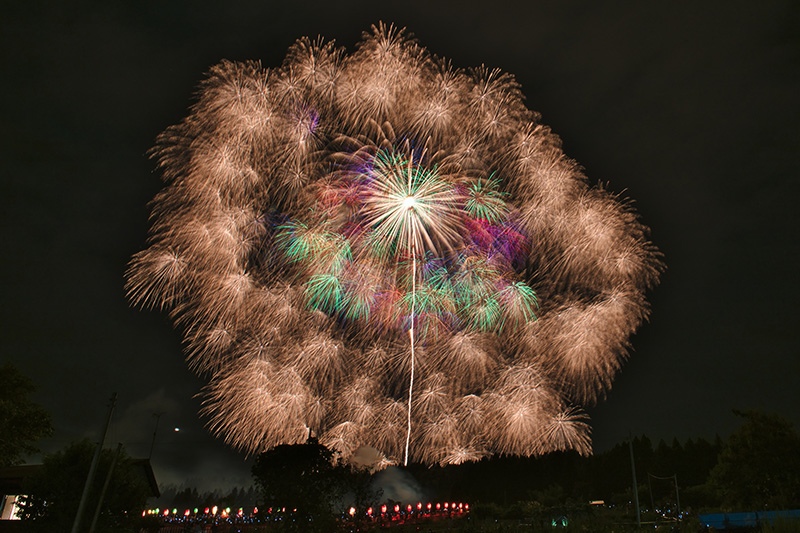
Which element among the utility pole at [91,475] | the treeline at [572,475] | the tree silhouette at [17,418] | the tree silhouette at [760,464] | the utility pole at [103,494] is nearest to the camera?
the utility pole at [91,475]

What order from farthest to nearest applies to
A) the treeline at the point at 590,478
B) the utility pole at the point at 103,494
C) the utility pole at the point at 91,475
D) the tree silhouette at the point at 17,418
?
the treeline at the point at 590,478
the tree silhouette at the point at 17,418
the utility pole at the point at 103,494
the utility pole at the point at 91,475

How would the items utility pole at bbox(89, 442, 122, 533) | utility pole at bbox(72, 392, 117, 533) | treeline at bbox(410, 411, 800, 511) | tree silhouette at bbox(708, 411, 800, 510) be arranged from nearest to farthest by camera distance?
1. utility pole at bbox(72, 392, 117, 533)
2. utility pole at bbox(89, 442, 122, 533)
3. tree silhouette at bbox(708, 411, 800, 510)
4. treeline at bbox(410, 411, 800, 511)

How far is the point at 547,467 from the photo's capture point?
235 ft

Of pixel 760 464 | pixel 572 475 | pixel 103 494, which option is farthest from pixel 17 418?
pixel 572 475

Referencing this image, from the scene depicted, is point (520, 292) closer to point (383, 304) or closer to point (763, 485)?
point (383, 304)

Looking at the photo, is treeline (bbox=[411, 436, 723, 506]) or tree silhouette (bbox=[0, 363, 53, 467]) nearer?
tree silhouette (bbox=[0, 363, 53, 467])

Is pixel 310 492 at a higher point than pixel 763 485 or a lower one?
lower

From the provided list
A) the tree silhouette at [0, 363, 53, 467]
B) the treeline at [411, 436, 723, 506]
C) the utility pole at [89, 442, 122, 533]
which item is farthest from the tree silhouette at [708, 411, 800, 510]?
the tree silhouette at [0, 363, 53, 467]

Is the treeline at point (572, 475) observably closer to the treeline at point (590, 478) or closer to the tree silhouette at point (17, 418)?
the treeline at point (590, 478)

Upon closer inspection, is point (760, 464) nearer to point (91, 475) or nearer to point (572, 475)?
point (572, 475)

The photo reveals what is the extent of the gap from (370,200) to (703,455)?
210 ft

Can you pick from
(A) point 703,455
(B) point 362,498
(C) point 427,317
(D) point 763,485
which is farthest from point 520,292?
(A) point 703,455

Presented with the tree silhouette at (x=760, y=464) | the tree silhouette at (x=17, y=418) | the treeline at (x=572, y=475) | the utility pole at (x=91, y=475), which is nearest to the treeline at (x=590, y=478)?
the treeline at (x=572, y=475)

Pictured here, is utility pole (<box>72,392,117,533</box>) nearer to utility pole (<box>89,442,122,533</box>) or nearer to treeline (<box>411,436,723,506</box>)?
utility pole (<box>89,442,122,533</box>)
